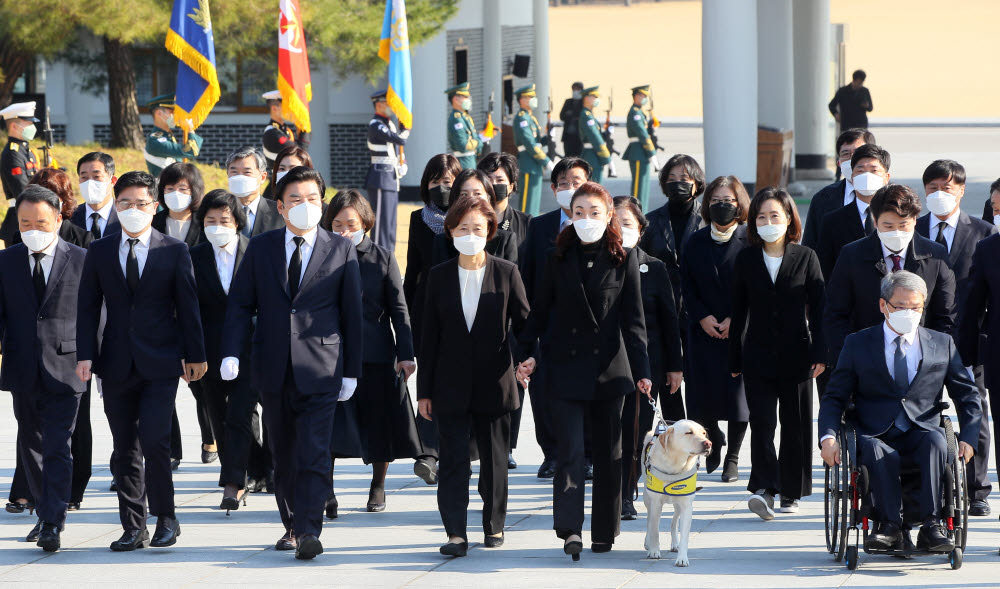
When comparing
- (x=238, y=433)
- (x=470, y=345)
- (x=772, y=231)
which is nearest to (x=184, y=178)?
(x=238, y=433)

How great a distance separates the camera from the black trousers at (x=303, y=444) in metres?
6.84

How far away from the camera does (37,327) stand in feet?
23.7

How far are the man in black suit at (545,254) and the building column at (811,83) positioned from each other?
1899 cm

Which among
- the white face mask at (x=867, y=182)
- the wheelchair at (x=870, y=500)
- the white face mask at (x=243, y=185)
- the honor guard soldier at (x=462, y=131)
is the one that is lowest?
the wheelchair at (x=870, y=500)

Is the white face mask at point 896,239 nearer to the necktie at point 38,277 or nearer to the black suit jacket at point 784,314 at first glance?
the black suit jacket at point 784,314

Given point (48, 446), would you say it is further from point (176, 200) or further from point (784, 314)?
point (784, 314)

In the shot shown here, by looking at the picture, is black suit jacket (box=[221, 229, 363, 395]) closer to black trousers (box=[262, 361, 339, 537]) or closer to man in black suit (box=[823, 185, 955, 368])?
black trousers (box=[262, 361, 339, 537])

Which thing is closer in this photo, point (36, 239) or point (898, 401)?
point (898, 401)

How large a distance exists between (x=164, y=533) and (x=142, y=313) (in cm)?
104

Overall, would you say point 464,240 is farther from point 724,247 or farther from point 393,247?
point 393,247

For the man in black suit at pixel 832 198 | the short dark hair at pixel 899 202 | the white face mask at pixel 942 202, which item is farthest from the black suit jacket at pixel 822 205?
the short dark hair at pixel 899 202

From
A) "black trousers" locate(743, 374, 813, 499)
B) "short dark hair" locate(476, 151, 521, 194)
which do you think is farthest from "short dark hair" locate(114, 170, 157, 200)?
"black trousers" locate(743, 374, 813, 499)

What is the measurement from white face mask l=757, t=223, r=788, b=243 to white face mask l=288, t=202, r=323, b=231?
223 centimetres

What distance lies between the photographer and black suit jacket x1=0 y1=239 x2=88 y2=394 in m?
7.20
